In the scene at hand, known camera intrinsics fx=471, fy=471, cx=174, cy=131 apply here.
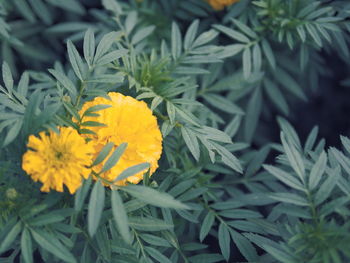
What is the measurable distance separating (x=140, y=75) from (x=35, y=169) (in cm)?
59

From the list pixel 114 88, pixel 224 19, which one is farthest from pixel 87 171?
pixel 224 19

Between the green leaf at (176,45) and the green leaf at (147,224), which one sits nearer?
the green leaf at (147,224)

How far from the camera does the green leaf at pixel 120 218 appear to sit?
1092mm

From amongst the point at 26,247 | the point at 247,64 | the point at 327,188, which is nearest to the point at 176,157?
the point at 247,64

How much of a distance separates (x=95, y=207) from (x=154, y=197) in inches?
5.7

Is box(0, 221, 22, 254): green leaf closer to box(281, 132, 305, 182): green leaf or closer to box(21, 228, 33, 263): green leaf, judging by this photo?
box(21, 228, 33, 263): green leaf

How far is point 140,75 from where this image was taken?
64.2 inches

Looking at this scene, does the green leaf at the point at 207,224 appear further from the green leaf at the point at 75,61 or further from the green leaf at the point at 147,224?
the green leaf at the point at 75,61

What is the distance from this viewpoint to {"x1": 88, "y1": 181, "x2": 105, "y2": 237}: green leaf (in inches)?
42.8

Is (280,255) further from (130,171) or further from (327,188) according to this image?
(130,171)

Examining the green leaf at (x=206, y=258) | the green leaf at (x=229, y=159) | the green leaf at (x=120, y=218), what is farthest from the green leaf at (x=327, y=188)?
the green leaf at (x=120, y=218)

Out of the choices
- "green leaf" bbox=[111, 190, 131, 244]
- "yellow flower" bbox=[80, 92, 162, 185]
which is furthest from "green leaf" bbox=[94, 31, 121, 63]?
"green leaf" bbox=[111, 190, 131, 244]

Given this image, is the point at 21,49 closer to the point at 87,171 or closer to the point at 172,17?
the point at 172,17

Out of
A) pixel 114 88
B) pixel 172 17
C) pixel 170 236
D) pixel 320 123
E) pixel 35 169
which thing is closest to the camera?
pixel 35 169
